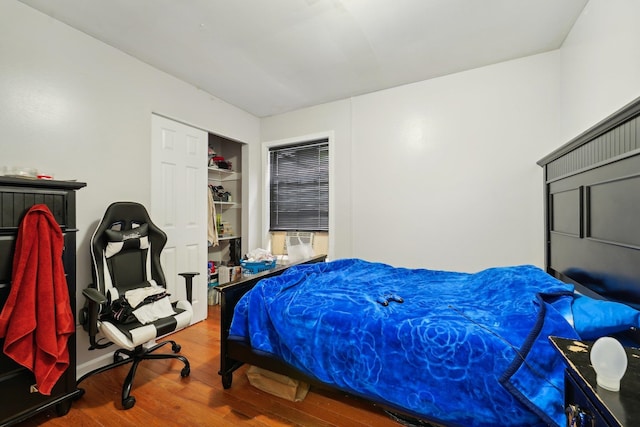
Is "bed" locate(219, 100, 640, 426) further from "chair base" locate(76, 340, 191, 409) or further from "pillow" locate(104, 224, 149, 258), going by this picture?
"pillow" locate(104, 224, 149, 258)

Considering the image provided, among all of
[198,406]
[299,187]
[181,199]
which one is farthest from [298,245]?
[198,406]

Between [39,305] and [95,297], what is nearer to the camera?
[39,305]

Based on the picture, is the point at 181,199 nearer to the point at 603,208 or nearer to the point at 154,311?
the point at 154,311

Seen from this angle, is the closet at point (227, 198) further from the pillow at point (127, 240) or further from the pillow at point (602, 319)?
the pillow at point (602, 319)

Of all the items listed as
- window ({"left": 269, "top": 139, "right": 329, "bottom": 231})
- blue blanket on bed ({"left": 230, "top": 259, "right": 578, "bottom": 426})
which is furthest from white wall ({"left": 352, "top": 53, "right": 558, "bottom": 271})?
blue blanket on bed ({"left": 230, "top": 259, "right": 578, "bottom": 426})

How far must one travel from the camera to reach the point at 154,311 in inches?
80.4

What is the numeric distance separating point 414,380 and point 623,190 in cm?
128

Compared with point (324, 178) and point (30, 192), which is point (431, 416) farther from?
point (324, 178)

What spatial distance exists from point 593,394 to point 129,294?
2.51 metres

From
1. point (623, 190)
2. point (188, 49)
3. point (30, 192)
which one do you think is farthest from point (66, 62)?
point (623, 190)

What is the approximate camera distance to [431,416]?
1.33 meters

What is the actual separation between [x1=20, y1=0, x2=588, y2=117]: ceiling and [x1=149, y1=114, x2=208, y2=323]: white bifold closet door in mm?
623

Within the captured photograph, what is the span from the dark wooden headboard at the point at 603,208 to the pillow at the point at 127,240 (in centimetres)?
301

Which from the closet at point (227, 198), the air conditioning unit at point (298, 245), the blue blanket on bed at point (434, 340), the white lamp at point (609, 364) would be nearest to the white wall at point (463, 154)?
the air conditioning unit at point (298, 245)
